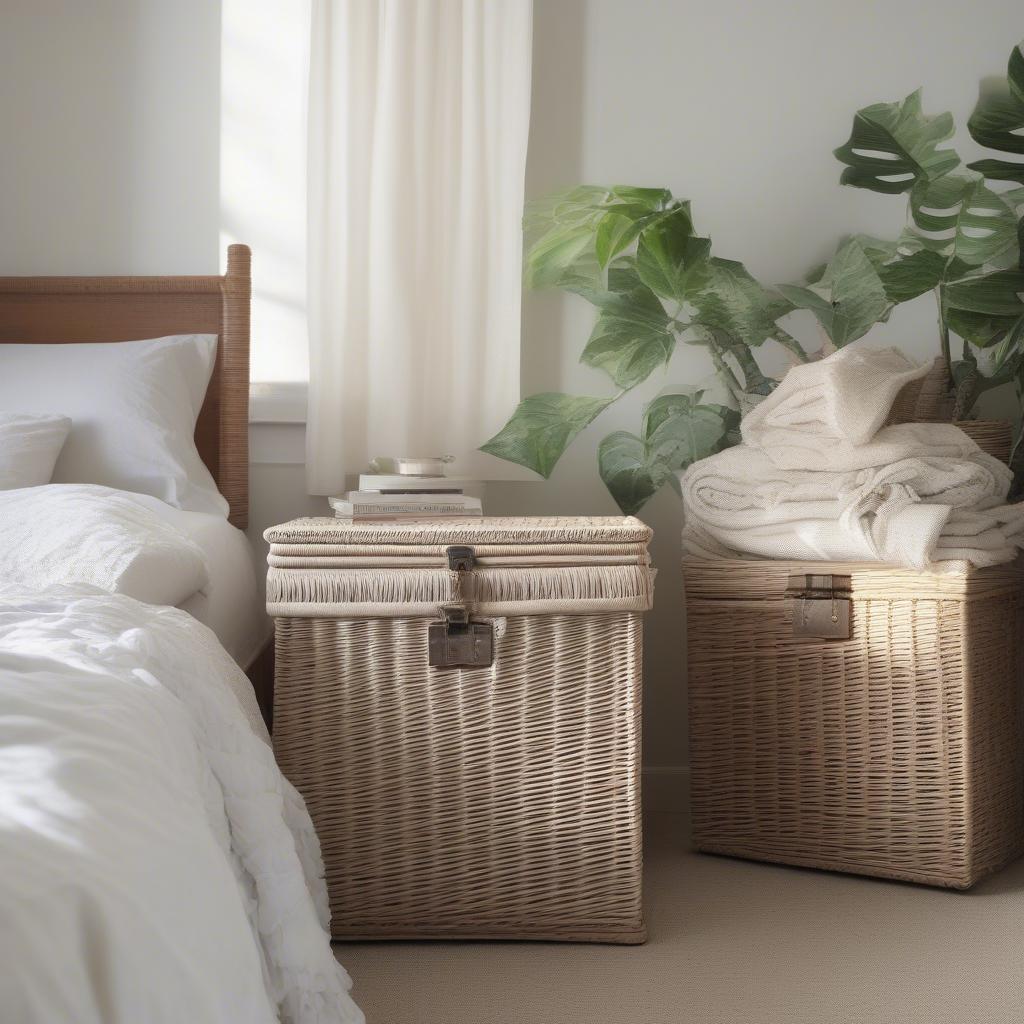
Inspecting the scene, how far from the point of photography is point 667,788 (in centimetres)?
228

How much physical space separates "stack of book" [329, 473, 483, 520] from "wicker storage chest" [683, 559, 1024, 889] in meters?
0.40

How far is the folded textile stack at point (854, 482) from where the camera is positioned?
1.67 m

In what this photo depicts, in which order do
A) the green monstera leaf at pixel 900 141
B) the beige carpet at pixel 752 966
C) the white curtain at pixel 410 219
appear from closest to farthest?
the beige carpet at pixel 752 966, the green monstera leaf at pixel 900 141, the white curtain at pixel 410 219

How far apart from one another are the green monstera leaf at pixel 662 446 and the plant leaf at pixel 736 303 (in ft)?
0.51

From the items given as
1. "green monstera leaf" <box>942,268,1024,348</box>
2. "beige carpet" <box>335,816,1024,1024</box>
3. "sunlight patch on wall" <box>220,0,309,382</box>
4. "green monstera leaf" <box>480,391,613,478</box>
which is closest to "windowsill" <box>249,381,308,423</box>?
"sunlight patch on wall" <box>220,0,309,382</box>

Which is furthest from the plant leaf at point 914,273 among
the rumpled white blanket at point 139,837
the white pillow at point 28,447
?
the white pillow at point 28,447

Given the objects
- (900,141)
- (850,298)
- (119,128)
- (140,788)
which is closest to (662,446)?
(850,298)

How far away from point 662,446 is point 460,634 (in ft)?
2.36

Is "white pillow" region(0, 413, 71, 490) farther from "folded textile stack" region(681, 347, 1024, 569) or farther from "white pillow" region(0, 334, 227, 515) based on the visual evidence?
"folded textile stack" region(681, 347, 1024, 569)

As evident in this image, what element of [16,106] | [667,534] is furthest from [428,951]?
[16,106]

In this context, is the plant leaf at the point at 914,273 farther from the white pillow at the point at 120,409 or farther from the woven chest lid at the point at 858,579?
the white pillow at the point at 120,409

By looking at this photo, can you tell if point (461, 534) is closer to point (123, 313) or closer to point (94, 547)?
point (94, 547)

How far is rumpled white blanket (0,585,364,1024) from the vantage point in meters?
0.55

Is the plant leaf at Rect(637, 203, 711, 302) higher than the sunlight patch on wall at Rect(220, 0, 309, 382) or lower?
lower
